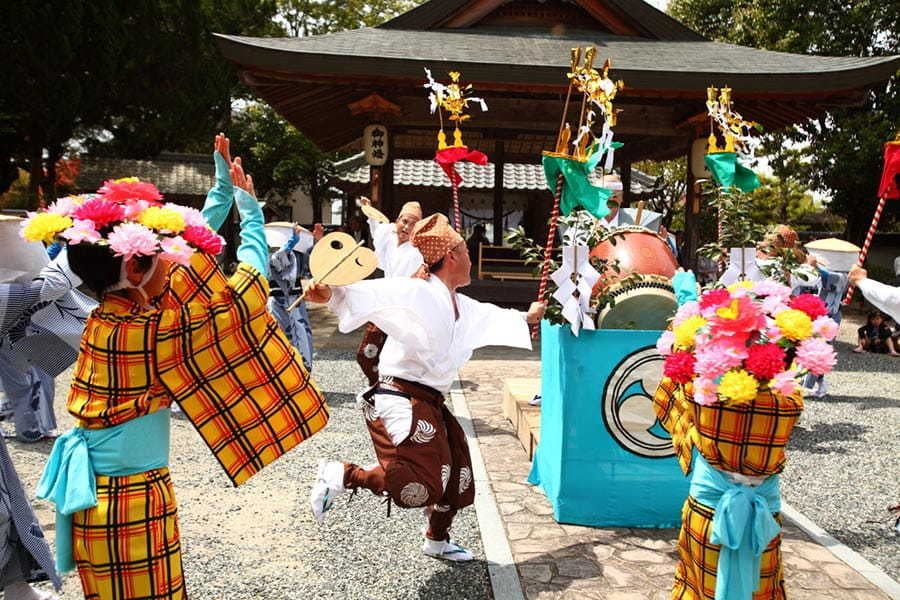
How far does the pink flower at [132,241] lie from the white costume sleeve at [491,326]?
176 cm

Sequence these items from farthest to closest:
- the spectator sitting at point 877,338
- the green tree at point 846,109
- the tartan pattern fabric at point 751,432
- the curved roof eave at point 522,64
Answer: the green tree at point 846,109
the spectator sitting at point 877,338
the curved roof eave at point 522,64
the tartan pattern fabric at point 751,432

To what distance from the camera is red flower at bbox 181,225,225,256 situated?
224 cm

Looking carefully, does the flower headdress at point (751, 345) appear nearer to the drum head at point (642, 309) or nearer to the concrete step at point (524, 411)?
the drum head at point (642, 309)

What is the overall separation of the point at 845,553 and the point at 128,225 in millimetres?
3737

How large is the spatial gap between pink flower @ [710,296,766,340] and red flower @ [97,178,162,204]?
6.19ft

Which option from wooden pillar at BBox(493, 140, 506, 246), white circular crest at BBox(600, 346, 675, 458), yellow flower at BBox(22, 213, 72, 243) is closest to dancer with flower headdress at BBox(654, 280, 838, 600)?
white circular crest at BBox(600, 346, 675, 458)

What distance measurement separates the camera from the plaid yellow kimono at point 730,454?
7.64ft

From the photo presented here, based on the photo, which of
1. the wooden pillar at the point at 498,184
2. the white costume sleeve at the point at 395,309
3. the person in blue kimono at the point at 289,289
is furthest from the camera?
the wooden pillar at the point at 498,184

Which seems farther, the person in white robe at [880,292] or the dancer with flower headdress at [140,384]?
the person in white robe at [880,292]

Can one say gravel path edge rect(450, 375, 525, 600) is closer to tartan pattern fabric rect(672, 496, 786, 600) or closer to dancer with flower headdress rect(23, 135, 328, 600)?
tartan pattern fabric rect(672, 496, 786, 600)

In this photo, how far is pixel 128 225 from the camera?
2064 mm

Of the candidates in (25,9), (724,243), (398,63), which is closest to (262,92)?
(398,63)

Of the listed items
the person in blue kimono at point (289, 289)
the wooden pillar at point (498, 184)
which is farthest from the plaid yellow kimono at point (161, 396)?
the wooden pillar at point (498, 184)

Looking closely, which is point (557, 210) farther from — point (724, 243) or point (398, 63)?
point (398, 63)
